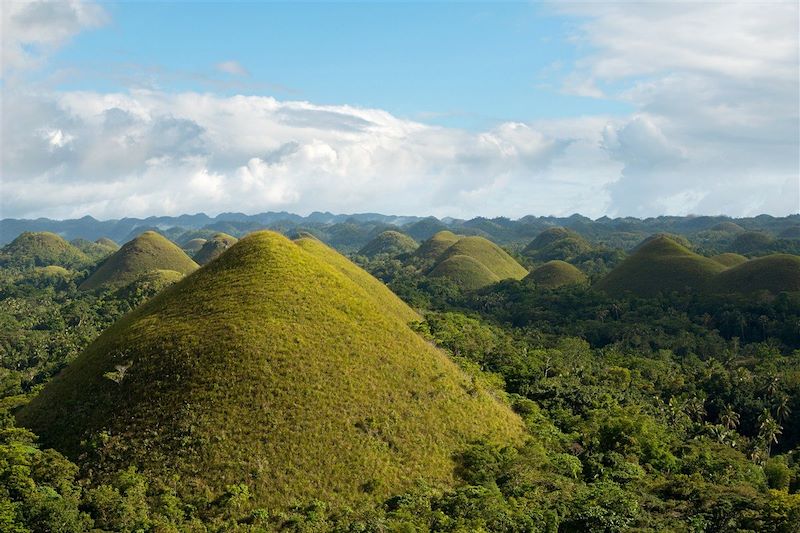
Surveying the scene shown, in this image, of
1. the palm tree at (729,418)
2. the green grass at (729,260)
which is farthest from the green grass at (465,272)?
the palm tree at (729,418)

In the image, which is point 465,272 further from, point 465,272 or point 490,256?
point 490,256

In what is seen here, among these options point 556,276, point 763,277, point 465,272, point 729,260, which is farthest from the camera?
point 465,272

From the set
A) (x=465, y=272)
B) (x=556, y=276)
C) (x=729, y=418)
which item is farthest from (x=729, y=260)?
(x=729, y=418)

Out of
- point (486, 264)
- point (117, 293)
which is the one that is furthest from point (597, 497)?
point (486, 264)

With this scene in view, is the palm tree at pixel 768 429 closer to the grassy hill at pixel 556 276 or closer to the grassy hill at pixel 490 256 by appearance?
the grassy hill at pixel 556 276

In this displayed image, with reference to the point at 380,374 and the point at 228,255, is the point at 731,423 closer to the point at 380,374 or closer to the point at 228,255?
the point at 380,374

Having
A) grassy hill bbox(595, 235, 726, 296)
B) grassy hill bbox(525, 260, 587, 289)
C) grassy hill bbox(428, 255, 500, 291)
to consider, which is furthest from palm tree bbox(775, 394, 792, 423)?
grassy hill bbox(428, 255, 500, 291)
